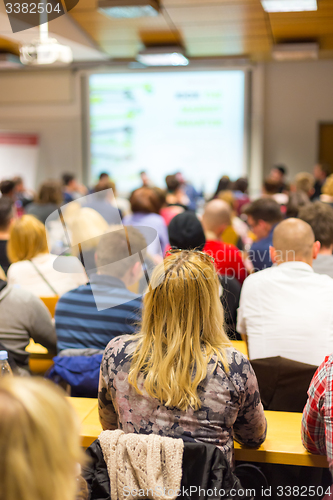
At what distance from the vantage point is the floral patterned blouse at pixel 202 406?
1.35 meters

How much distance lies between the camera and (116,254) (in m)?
2.29

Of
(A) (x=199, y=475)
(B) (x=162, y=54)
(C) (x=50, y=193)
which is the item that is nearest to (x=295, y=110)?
(B) (x=162, y=54)

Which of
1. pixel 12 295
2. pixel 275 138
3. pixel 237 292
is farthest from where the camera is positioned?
pixel 275 138

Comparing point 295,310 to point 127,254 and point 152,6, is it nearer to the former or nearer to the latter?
point 127,254

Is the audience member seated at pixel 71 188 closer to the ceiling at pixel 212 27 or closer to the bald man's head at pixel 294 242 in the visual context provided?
the ceiling at pixel 212 27

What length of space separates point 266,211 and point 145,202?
1.18 meters

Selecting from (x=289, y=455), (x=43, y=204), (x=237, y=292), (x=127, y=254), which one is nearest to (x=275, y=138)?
(x=43, y=204)

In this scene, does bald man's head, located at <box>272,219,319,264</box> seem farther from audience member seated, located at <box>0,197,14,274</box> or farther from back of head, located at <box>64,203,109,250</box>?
audience member seated, located at <box>0,197,14,274</box>

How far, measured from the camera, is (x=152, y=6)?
18.8ft

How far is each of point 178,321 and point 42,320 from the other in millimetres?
1135

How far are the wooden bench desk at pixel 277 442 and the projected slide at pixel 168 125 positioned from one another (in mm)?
8059

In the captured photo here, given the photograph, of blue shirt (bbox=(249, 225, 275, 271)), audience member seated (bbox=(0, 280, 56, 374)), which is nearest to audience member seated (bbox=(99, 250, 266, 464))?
audience member seated (bbox=(0, 280, 56, 374))

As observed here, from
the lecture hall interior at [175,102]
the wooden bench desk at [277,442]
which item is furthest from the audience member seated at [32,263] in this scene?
the lecture hall interior at [175,102]

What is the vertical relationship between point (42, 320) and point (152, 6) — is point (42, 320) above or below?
below
